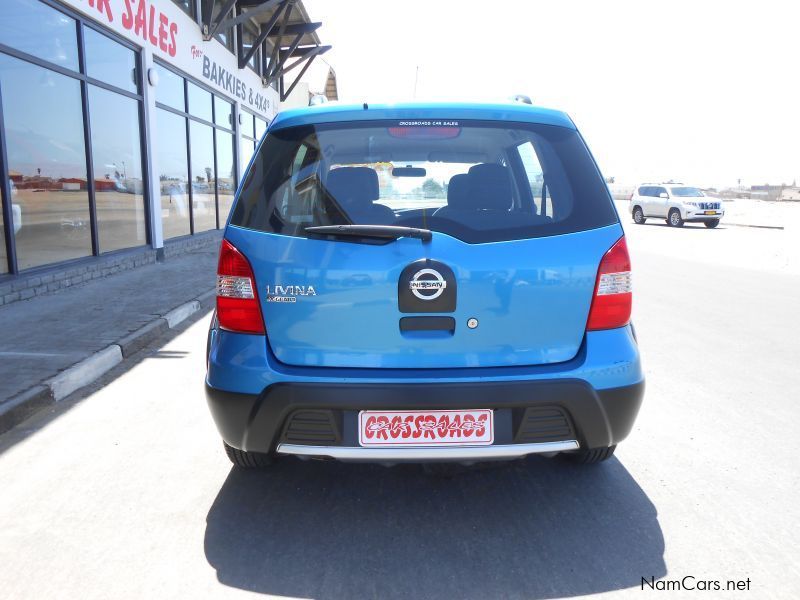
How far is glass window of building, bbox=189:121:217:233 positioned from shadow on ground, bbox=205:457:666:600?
11.9m

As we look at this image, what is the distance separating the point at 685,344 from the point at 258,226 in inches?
182

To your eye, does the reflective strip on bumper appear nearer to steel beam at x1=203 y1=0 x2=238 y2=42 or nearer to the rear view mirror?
the rear view mirror

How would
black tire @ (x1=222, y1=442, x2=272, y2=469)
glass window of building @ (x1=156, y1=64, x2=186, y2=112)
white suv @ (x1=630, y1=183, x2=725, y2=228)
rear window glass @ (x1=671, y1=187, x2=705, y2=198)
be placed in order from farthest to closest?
rear window glass @ (x1=671, y1=187, x2=705, y2=198), white suv @ (x1=630, y1=183, x2=725, y2=228), glass window of building @ (x1=156, y1=64, x2=186, y2=112), black tire @ (x1=222, y1=442, x2=272, y2=469)

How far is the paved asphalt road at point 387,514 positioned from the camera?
7.37 feet

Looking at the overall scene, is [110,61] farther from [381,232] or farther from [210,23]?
[381,232]

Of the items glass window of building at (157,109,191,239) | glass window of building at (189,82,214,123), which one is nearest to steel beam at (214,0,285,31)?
glass window of building at (189,82,214,123)

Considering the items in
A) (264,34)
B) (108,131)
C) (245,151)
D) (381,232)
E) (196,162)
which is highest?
(264,34)

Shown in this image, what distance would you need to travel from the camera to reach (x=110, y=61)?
974 cm

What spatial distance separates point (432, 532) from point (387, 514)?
235 mm

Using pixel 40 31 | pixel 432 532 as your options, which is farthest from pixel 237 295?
pixel 40 31

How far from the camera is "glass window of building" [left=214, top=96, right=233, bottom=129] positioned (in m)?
15.3

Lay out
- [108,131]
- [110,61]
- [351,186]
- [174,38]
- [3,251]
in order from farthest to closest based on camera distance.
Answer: [174,38], [108,131], [110,61], [3,251], [351,186]

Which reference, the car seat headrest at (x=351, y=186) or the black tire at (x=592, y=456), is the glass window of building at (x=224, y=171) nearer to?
the car seat headrest at (x=351, y=186)

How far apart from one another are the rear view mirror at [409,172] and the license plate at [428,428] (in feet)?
4.22
